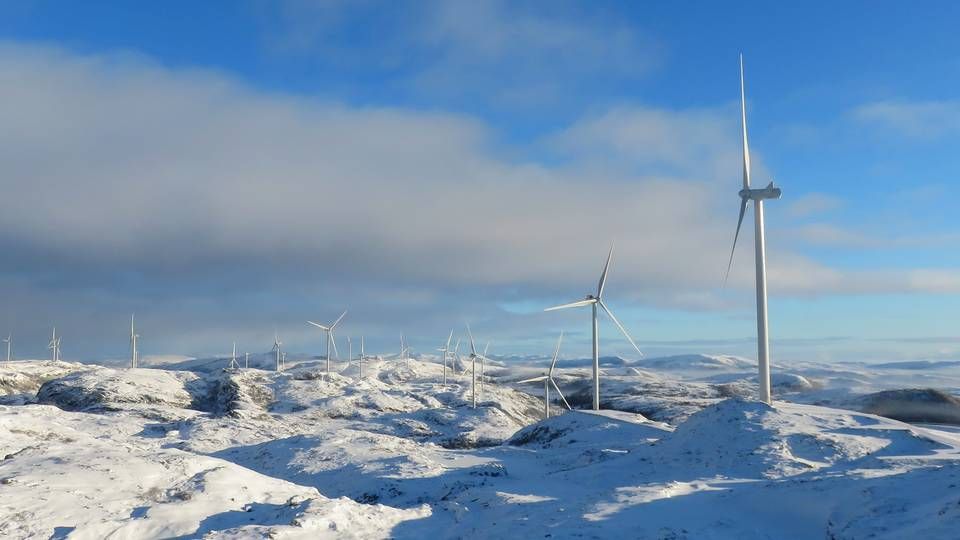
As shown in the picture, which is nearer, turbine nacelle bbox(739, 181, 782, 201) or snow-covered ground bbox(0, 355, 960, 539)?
snow-covered ground bbox(0, 355, 960, 539)

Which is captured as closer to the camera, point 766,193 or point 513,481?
point 513,481

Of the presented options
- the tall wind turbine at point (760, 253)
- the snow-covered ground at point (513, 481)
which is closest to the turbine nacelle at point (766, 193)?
the tall wind turbine at point (760, 253)

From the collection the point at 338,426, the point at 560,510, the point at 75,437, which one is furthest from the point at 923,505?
the point at 338,426

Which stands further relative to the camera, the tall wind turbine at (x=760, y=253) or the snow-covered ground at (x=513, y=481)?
the tall wind turbine at (x=760, y=253)

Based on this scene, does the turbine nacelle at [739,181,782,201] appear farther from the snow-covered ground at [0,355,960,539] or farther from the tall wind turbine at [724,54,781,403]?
the snow-covered ground at [0,355,960,539]

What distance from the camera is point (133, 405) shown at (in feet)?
316

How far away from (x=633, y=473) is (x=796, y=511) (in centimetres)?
1329

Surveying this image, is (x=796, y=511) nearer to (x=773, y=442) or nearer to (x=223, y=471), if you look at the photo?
(x=773, y=442)

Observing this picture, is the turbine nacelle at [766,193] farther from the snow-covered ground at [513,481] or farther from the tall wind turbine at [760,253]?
the snow-covered ground at [513,481]

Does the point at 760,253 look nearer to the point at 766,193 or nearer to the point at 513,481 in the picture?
the point at 766,193

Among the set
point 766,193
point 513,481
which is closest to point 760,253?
point 766,193

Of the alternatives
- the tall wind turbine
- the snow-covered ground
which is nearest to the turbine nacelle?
the tall wind turbine

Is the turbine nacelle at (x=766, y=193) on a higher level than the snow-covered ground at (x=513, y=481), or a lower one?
higher

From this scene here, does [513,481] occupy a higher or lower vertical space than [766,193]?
lower
